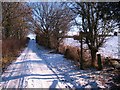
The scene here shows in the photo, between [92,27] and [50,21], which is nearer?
[92,27]

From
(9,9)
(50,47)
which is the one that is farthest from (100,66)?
(50,47)

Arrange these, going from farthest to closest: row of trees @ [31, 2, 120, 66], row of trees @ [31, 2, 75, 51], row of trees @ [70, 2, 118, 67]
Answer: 1. row of trees @ [31, 2, 75, 51]
2. row of trees @ [70, 2, 118, 67]
3. row of trees @ [31, 2, 120, 66]

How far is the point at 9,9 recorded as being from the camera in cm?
2145

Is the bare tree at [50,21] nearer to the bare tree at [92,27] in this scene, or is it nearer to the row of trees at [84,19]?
the row of trees at [84,19]

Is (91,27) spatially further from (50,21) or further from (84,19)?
(50,21)

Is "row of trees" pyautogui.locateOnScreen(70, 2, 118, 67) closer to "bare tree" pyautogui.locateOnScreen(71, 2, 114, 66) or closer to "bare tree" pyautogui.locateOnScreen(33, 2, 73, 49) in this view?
"bare tree" pyautogui.locateOnScreen(71, 2, 114, 66)

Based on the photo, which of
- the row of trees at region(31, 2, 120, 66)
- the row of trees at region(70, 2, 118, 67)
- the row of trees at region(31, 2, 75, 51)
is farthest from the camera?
the row of trees at region(31, 2, 75, 51)

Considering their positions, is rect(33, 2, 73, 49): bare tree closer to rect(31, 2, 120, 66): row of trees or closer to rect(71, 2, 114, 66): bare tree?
rect(31, 2, 120, 66): row of trees

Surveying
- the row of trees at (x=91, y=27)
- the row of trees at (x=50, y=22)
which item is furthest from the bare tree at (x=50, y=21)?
the row of trees at (x=91, y=27)

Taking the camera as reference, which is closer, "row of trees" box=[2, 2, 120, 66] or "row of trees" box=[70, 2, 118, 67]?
"row of trees" box=[2, 2, 120, 66]

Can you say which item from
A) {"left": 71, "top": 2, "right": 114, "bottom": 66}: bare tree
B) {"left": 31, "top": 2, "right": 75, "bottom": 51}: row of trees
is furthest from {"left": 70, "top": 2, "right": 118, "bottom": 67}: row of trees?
{"left": 31, "top": 2, "right": 75, "bottom": 51}: row of trees

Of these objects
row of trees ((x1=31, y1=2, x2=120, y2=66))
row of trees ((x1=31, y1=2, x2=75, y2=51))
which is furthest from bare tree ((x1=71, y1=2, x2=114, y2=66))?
row of trees ((x1=31, y1=2, x2=75, y2=51))

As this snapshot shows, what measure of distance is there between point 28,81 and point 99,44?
22.6 feet

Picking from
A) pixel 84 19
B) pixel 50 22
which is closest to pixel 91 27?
pixel 84 19
